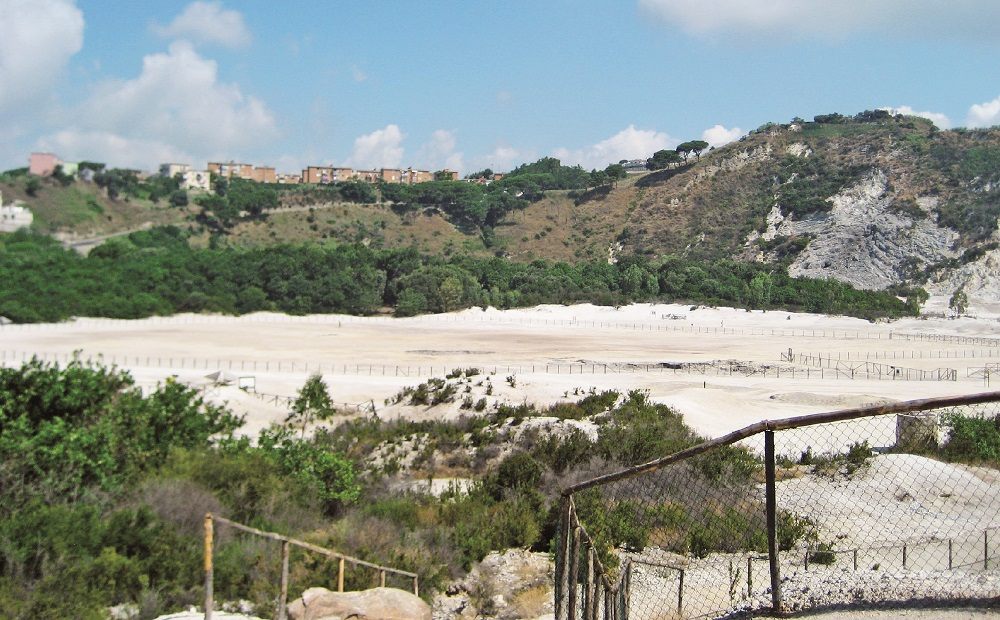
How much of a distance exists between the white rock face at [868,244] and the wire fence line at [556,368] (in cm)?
4612

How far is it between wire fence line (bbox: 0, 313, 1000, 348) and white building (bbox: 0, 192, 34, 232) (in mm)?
40664

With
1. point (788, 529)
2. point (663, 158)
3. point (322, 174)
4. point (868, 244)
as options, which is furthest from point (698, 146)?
point (788, 529)

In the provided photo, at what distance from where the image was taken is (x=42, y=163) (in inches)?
4764

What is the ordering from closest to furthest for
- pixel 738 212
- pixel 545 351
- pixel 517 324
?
pixel 545 351 < pixel 517 324 < pixel 738 212

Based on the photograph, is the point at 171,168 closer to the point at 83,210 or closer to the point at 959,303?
the point at 83,210

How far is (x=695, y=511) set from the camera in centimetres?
1180

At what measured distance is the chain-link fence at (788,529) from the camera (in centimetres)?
610

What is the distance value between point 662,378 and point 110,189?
9775 centimetres

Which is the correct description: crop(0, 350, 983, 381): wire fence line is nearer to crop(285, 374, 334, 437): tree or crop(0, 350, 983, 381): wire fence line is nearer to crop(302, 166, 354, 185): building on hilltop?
crop(285, 374, 334, 437): tree

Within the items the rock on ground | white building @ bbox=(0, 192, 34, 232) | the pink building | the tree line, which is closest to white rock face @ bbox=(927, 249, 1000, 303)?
the tree line

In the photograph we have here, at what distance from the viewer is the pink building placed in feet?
389

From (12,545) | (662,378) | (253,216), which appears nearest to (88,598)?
(12,545)

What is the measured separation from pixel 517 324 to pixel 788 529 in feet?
194

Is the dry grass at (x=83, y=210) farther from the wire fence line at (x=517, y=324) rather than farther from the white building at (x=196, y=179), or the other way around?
the wire fence line at (x=517, y=324)
